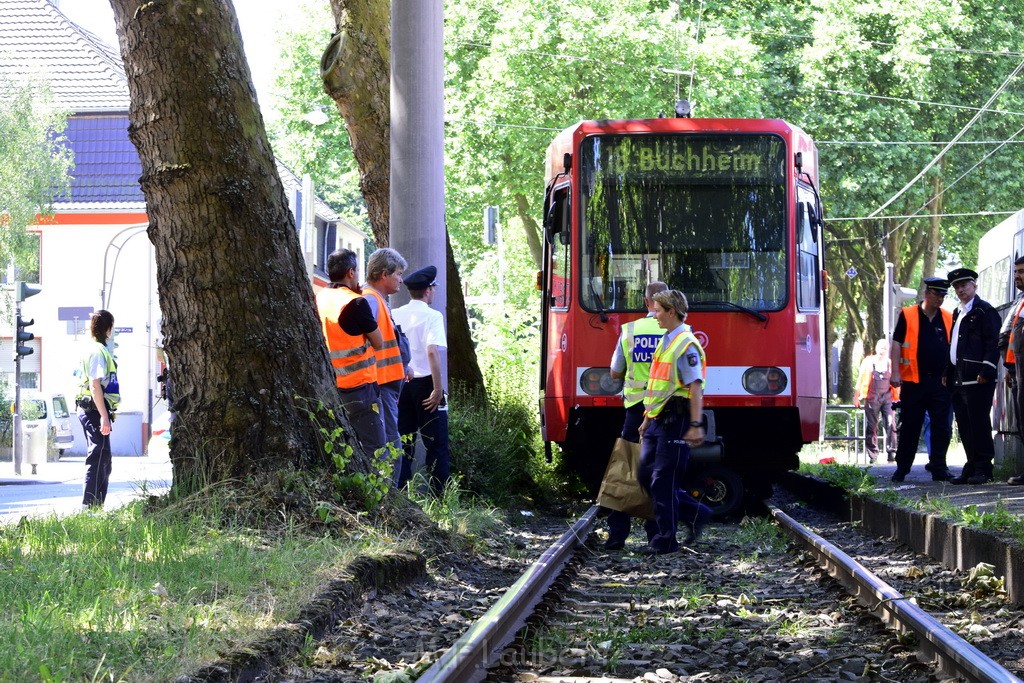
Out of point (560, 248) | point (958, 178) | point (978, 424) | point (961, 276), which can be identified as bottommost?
point (978, 424)

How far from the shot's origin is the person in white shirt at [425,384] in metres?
11.4

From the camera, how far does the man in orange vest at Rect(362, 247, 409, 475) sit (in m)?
9.92

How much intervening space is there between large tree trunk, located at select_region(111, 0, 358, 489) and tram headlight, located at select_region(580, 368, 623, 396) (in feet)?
15.6

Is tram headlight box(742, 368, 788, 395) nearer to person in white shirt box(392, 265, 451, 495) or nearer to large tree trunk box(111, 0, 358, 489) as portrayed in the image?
person in white shirt box(392, 265, 451, 495)

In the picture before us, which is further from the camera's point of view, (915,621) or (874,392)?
(874,392)

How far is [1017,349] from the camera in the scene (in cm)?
1249

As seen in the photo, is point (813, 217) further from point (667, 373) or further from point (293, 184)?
point (293, 184)

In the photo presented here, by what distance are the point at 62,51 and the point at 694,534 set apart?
1549 inches

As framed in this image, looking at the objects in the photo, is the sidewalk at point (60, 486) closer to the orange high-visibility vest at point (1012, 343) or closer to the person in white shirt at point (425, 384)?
the person in white shirt at point (425, 384)

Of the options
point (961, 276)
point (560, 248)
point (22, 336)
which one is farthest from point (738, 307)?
point (22, 336)

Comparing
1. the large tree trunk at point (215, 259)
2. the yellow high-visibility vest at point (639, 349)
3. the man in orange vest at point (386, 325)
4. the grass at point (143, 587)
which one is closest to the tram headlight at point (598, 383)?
the yellow high-visibility vest at point (639, 349)

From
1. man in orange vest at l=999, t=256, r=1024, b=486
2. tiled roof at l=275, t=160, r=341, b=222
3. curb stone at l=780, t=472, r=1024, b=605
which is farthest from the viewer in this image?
tiled roof at l=275, t=160, r=341, b=222

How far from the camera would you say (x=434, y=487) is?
1185 cm

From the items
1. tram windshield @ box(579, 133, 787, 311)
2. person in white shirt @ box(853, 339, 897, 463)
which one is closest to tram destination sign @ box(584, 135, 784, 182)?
tram windshield @ box(579, 133, 787, 311)
